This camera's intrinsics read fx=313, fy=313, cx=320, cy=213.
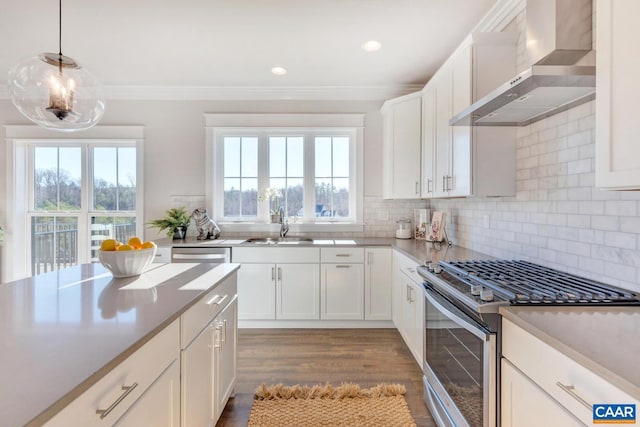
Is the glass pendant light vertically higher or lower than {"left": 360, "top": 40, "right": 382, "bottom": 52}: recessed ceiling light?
lower

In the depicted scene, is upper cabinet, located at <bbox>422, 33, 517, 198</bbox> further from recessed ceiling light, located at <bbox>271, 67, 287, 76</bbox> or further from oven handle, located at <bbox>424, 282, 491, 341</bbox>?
recessed ceiling light, located at <bbox>271, 67, 287, 76</bbox>

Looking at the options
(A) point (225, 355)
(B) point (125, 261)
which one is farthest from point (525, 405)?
(B) point (125, 261)

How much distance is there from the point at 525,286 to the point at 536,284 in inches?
3.2

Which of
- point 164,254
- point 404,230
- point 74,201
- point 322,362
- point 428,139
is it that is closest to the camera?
point 322,362

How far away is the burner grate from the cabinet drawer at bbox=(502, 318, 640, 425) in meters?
0.17

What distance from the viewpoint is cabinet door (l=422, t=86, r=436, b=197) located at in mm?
2803

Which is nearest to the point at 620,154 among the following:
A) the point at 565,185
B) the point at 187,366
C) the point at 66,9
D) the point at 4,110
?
the point at 565,185

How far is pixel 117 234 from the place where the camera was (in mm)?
3883

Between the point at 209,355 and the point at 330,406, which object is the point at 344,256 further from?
the point at 209,355

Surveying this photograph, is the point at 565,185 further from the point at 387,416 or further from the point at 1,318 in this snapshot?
the point at 1,318

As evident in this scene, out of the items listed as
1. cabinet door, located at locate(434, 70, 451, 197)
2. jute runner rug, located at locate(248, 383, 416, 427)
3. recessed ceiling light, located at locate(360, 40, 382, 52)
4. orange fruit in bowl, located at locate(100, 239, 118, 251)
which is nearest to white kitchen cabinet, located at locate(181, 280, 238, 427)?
jute runner rug, located at locate(248, 383, 416, 427)

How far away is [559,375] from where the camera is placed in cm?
91

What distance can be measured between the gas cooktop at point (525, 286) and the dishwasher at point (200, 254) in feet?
6.83

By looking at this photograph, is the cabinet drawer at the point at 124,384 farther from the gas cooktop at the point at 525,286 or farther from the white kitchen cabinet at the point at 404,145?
the white kitchen cabinet at the point at 404,145
